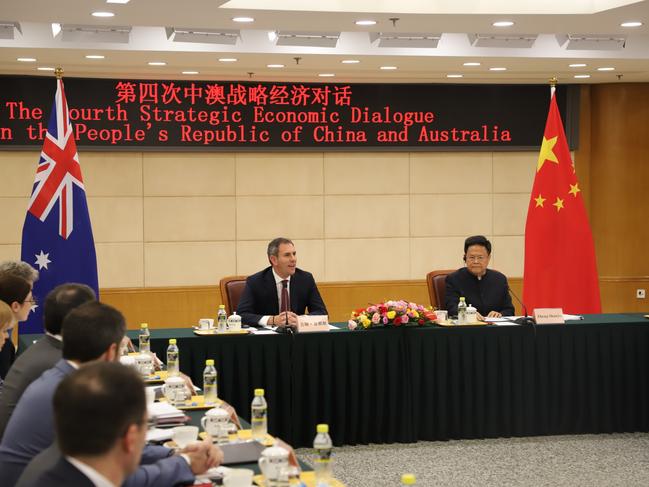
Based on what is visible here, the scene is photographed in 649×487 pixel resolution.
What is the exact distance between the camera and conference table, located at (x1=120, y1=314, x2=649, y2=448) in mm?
6098

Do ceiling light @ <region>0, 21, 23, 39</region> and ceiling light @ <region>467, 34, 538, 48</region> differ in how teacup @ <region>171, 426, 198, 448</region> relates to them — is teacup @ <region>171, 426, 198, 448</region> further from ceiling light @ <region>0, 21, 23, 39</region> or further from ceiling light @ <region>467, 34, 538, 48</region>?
ceiling light @ <region>467, 34, 538, 48</region>

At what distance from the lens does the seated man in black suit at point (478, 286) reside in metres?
7.09

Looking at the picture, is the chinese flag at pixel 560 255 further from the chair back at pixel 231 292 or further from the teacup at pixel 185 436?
the teacup at pixel 185 436

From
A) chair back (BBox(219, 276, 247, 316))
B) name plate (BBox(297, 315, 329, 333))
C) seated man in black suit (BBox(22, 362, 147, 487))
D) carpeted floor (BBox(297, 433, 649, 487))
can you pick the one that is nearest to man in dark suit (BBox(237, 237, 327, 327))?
chair back (BBox(219, 276, 247, 316))

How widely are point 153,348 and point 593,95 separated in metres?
5.89

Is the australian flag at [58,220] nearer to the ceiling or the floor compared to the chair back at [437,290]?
nearer to the ceiling

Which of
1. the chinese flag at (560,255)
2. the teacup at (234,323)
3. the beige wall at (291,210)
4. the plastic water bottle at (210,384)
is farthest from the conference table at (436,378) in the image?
the beige wall at (291,210)

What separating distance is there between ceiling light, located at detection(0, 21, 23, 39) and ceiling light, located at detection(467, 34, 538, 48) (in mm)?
3444

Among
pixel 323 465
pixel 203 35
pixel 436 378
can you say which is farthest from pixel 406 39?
pixel 323 465

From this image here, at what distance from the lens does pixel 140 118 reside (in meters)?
9.24

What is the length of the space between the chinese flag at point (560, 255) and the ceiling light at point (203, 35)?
8.52ft

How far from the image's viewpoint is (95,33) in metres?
7.53

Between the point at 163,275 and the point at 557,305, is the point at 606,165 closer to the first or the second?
the point at 557,305

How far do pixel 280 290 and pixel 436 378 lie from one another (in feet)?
4.08
